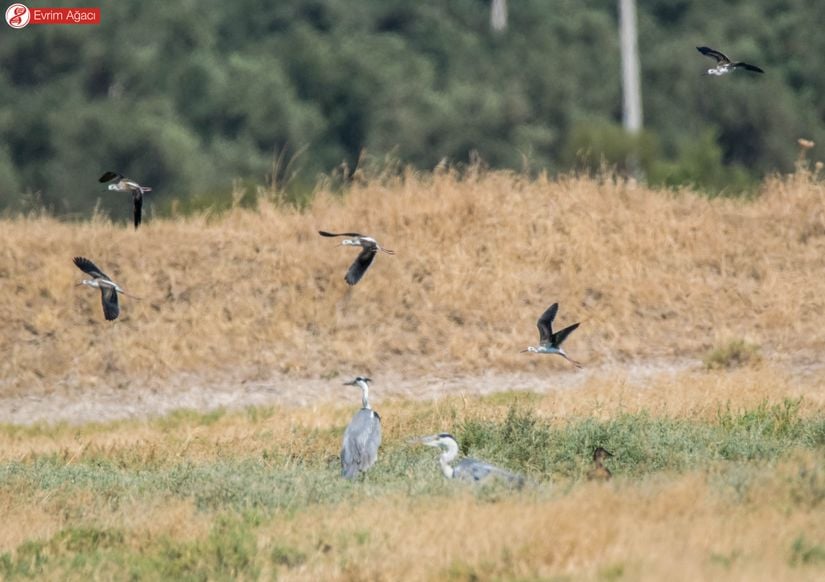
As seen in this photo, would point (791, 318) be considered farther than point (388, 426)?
Yes

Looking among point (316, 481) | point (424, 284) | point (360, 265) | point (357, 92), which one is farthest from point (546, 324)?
point (357, 92)

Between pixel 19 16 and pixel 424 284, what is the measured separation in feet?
61.9

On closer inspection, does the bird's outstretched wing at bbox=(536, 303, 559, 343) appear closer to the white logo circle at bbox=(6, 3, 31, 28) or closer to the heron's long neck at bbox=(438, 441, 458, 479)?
the heron's long neck at bbox=(438, 441, 458, 479)

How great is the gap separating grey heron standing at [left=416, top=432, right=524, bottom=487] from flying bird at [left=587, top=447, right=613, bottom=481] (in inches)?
24.6

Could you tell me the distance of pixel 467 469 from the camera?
1141cm

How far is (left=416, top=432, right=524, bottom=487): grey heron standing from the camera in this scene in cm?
1118

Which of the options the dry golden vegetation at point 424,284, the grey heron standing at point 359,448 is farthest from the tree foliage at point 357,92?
the grey heron standing at point 359,448

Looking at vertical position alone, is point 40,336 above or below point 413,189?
below

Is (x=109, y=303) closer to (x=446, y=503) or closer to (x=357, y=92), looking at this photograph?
(x=446, y=503)

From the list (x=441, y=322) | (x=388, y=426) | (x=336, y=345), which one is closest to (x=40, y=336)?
(x=336, y=345)

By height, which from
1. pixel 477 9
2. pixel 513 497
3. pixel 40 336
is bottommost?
pixel 40 336

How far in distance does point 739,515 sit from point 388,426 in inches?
221

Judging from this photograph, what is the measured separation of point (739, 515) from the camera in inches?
383

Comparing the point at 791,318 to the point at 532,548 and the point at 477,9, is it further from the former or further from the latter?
the point at 477,9
